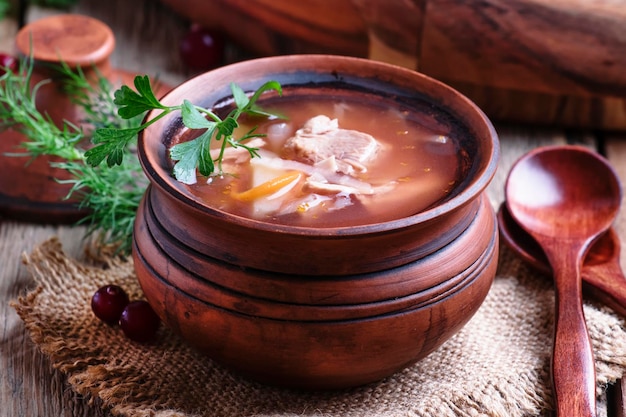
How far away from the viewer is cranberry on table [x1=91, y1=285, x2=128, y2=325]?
79.0 inches

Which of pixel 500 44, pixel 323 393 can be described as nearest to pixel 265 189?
pixel 323 393

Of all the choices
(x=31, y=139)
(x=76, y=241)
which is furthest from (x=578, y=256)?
(x=31, y=139)

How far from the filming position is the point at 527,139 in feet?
10.1

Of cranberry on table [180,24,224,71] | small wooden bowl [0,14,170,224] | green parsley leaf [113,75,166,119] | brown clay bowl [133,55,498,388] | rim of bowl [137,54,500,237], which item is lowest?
cranberry on table [180,24,224,71]

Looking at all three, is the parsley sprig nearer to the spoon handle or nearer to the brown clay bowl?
the brown clay bowl

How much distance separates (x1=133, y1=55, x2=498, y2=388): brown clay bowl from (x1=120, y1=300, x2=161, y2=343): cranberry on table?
0.52 feet

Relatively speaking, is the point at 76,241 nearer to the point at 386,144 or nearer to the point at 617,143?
the point at 386,144

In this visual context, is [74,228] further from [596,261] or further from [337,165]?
[596,261]

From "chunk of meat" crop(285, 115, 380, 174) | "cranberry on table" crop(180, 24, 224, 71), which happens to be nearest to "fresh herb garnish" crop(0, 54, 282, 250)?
"chunk of meat" crop(285, 115, 380, 174)

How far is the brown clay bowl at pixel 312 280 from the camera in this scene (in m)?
1.57

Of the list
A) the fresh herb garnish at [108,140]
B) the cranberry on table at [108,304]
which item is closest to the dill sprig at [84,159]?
the fresh herb garnish at [108,140]

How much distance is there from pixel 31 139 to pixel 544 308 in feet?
5.02

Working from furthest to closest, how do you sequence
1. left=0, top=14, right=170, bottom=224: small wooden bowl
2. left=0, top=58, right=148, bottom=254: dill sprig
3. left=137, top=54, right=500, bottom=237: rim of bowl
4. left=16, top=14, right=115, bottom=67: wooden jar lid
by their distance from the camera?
left=16, top=14, right=115, bottom=67: wooden jar lid
left=0, top=14, right=170, bottom=224: small wooden bowl
left=0, top=58, right=148, bottom=254: dill sprig
left=137, top=54, right=500, bottom=237: rim of bowl

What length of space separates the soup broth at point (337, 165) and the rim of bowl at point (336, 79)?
0.06 meters
